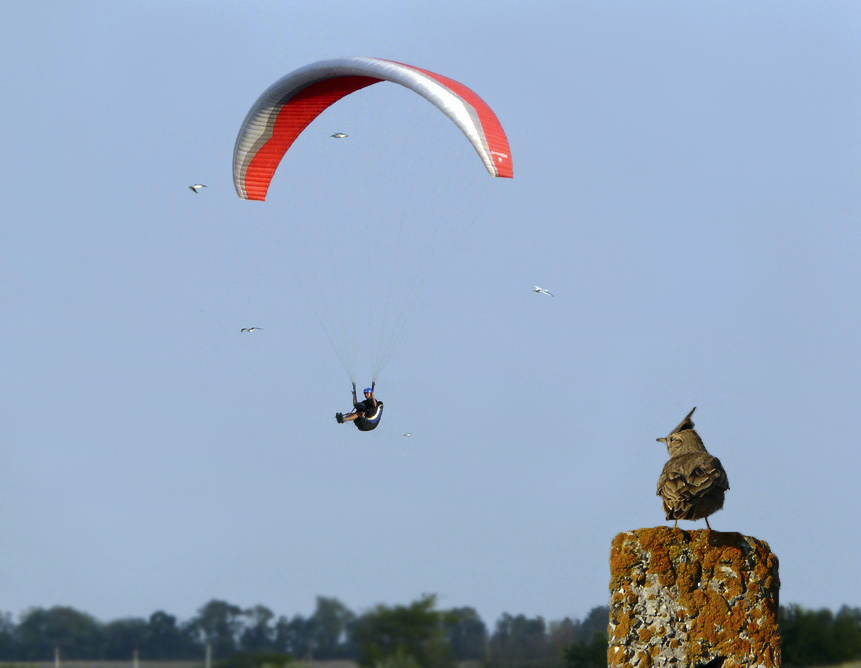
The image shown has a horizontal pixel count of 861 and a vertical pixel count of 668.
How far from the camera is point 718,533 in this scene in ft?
25.1

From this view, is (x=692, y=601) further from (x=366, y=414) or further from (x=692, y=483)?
(x=366, y=414)

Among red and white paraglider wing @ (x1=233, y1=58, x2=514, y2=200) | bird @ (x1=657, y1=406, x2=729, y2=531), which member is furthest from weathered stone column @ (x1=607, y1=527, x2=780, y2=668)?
red and white paraglider wing @ (x1=233, y1=58, x2=514, y2=200)

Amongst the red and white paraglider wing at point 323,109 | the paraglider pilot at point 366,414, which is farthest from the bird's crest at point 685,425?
the paraglider pilot at point 366,414

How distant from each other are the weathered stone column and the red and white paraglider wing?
34.4 feet

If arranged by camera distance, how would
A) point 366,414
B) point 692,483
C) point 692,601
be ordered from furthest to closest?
1. point 366,414
2. point 692,483
3. point 692,601

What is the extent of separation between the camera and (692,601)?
7516 mm

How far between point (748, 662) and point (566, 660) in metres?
15.3

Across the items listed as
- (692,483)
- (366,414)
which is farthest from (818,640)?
(692,483)

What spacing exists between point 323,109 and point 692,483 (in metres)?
15.8

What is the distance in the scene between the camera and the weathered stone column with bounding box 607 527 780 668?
24.5 feet

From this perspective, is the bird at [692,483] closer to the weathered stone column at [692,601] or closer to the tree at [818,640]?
the weathered stone column at [692,601]

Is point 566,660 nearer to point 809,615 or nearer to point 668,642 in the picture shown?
point 809,615

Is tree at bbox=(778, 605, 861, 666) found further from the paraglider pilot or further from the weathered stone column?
the weathered stone column

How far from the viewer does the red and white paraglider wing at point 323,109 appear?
18.1 metres
